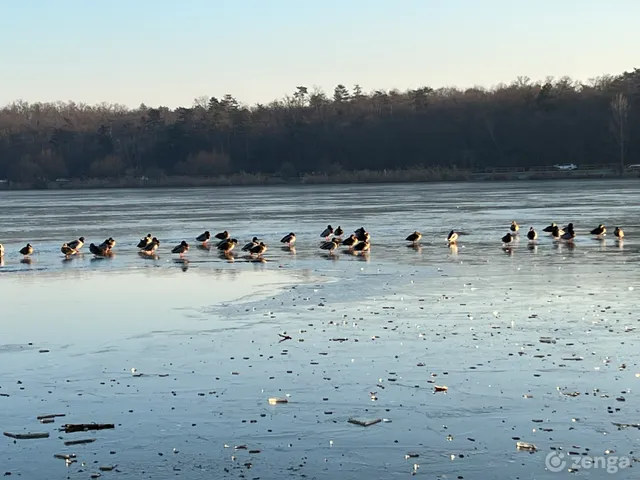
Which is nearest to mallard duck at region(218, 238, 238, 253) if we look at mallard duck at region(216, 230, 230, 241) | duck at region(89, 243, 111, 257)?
mallard duck at region(216, 230, 230, 241)

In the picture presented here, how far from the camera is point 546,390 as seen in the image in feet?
29.4

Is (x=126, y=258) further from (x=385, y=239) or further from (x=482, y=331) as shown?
(x=482, y=331)

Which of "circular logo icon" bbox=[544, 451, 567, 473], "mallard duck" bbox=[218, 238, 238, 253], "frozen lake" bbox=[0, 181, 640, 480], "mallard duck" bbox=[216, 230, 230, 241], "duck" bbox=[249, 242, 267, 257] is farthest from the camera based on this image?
"mallard duck" bbox=[216, 230, 230, 241]

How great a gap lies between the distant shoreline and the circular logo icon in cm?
7482

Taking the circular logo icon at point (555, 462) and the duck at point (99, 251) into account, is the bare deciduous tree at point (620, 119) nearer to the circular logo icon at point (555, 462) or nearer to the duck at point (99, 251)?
the duck at point (99, 251)

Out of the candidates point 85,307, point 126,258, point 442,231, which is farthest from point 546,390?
point 442,231

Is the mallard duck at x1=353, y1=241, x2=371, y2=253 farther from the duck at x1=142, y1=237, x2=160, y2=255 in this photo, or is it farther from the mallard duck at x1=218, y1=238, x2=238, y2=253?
the duck at x1=142, y1=237, x2=160, y2=255

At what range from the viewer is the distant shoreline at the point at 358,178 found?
8469cm

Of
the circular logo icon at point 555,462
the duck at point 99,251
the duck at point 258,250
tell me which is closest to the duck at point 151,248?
the duck at point 99,251

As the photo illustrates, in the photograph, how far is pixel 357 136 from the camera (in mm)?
115875

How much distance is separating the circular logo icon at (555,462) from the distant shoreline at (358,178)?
7482cm

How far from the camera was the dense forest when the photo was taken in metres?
103

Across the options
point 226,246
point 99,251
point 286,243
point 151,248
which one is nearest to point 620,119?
point 286,243

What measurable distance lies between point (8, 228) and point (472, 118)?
83.3 meters
